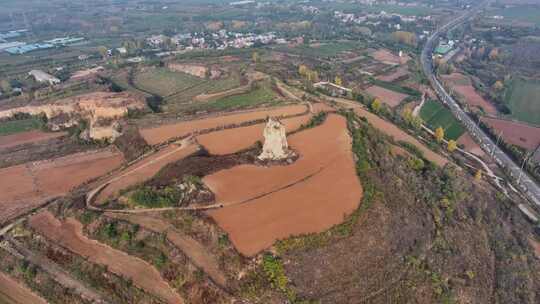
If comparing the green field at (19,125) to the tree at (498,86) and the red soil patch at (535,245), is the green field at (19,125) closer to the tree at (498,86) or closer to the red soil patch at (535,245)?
the red soil patch at (535,245)

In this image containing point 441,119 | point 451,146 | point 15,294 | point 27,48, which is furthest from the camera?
point 27,48

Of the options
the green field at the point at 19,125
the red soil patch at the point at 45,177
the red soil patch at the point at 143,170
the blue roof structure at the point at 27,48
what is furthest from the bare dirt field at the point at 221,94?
the blue roof structure at the point at 27,48

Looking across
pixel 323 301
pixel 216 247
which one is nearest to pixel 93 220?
pixel 216 247

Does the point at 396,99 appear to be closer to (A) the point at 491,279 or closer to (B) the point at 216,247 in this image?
(A) the point at 491,279

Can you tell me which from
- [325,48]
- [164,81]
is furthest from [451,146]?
[325,48]

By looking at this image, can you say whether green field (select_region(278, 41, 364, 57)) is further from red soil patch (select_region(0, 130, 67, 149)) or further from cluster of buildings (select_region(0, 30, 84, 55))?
cluster of buildings (select_region(0, 30, 84, 55))

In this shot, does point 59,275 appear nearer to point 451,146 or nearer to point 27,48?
point 451,146
